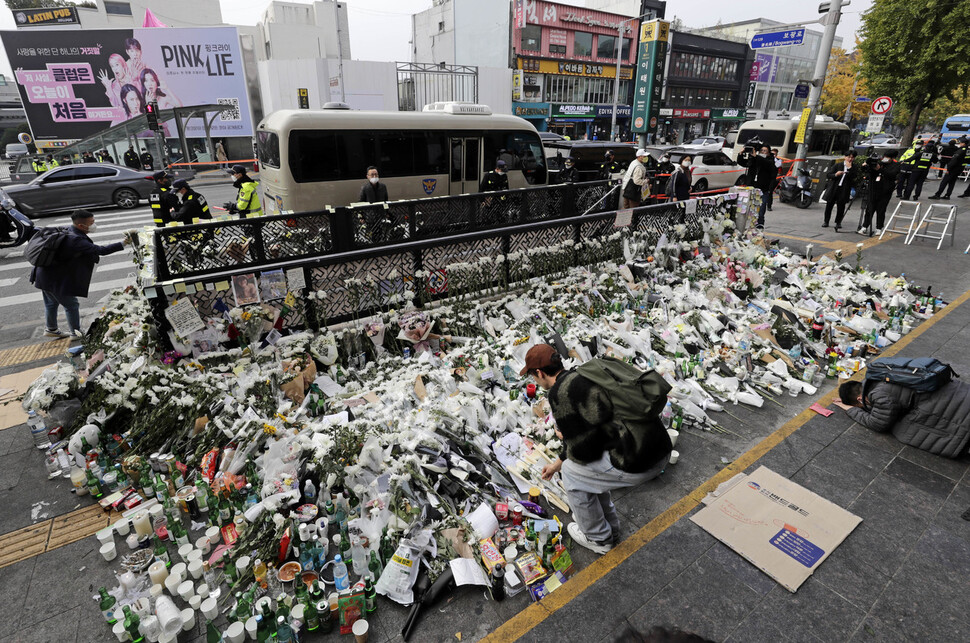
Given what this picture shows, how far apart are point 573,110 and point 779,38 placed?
27.7 metres

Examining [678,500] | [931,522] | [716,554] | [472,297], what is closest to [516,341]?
[472,297]

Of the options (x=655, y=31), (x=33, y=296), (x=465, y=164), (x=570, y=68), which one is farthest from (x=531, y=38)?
(x=33, y=296)

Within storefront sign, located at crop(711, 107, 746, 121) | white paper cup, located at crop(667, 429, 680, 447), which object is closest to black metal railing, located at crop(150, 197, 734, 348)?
white paper cup, located at crop(667, 429, 680, 447)

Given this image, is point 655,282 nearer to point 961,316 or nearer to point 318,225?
point 961,316

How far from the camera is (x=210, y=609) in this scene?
2666 mm

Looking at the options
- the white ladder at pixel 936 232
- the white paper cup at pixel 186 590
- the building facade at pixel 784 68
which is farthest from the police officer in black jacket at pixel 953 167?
the building facade at pixel 784 68

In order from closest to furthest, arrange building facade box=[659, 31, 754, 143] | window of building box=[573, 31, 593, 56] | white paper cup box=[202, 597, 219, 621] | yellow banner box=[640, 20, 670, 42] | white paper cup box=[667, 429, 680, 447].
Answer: white paper cup box=[202, 597, 219, 621], white paper cup box=[667, 429, 680, 447], yellow banner box=[640, 20, 670, 42], window of building box=[573, 31, 593, 56], building facade box=[659, 31, 754, 143]

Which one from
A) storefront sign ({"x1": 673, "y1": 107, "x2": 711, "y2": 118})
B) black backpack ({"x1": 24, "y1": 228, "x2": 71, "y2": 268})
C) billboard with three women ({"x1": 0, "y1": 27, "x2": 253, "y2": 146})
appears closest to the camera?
black backpack ({"x1": 24, "y1": 228, "x2": 71, "y2": 268})

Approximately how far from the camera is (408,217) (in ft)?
26.5

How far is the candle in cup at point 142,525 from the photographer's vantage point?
317cm

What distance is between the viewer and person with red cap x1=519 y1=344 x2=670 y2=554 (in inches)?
103

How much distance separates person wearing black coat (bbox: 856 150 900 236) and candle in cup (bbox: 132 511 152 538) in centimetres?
1339

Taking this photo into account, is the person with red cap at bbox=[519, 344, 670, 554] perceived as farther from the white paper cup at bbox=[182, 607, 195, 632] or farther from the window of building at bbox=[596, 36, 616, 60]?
the window of building at bbox=[596, 36, 616, 60]

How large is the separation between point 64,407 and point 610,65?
4766 centimetres
